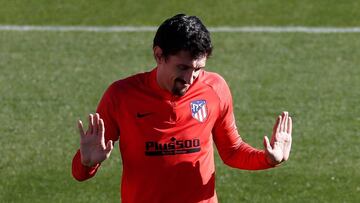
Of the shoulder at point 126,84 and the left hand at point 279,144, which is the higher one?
the shoulder at point 126,84

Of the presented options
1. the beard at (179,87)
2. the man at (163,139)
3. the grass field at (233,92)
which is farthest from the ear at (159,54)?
the grass field at (233,92)

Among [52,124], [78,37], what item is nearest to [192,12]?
[78,37]

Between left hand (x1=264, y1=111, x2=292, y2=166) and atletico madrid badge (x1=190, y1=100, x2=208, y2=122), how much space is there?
16.8 inches

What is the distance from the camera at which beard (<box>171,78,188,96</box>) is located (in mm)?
5984

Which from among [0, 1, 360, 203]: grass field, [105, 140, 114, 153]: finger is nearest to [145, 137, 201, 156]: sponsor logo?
[105, 140, 114, 153]: finger

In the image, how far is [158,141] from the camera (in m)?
6.17

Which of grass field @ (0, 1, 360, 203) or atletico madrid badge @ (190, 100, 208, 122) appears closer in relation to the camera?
atletico madrid badge @ (190, 100, 208, 122)

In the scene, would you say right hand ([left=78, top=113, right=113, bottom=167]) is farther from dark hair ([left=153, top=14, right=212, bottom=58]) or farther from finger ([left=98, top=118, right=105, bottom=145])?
dark hair ([left=153, top=14, right=212, bottom=58])

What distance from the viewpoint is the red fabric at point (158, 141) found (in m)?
6.16

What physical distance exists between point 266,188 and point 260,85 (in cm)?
352

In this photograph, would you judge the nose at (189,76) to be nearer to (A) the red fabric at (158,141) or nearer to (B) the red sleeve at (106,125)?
(A) the red fabric at (158,141)

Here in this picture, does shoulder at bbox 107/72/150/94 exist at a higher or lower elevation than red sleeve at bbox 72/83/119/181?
higher

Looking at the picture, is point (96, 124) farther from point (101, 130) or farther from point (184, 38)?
point (184, 38)

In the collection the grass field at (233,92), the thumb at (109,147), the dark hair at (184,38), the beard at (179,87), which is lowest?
the grass field at (233,92)
